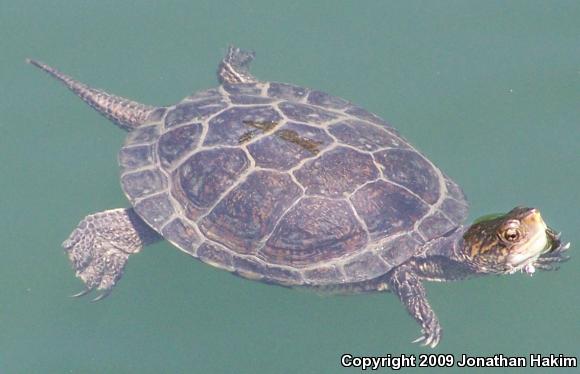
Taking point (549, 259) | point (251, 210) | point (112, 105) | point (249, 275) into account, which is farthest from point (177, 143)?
point (549, 259)

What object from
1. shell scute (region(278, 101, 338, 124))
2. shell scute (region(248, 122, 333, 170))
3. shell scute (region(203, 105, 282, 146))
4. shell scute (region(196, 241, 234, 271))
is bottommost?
shell scute (region(196, 241, 234, 271))

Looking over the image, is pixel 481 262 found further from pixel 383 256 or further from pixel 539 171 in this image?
pixel 539 171

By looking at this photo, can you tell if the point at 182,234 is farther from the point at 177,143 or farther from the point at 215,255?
the point at 177,143

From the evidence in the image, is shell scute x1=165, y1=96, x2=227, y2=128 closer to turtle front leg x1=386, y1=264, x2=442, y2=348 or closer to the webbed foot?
turtle front leg x1=386, y1=264, x2=442, y2=348

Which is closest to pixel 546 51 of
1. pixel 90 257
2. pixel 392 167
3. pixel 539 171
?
pixel 539 171

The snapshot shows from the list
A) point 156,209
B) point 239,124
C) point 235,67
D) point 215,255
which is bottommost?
point 215,255

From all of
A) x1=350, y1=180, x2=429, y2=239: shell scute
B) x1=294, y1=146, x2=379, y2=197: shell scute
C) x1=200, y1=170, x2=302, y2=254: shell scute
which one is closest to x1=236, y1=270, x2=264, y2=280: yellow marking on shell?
x1=200, y1=170, x2=302, y2=254: shell scute

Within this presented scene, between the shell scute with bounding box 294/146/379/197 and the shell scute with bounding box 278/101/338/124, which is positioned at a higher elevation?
the shell scute with bounding box 278/101/338/124
